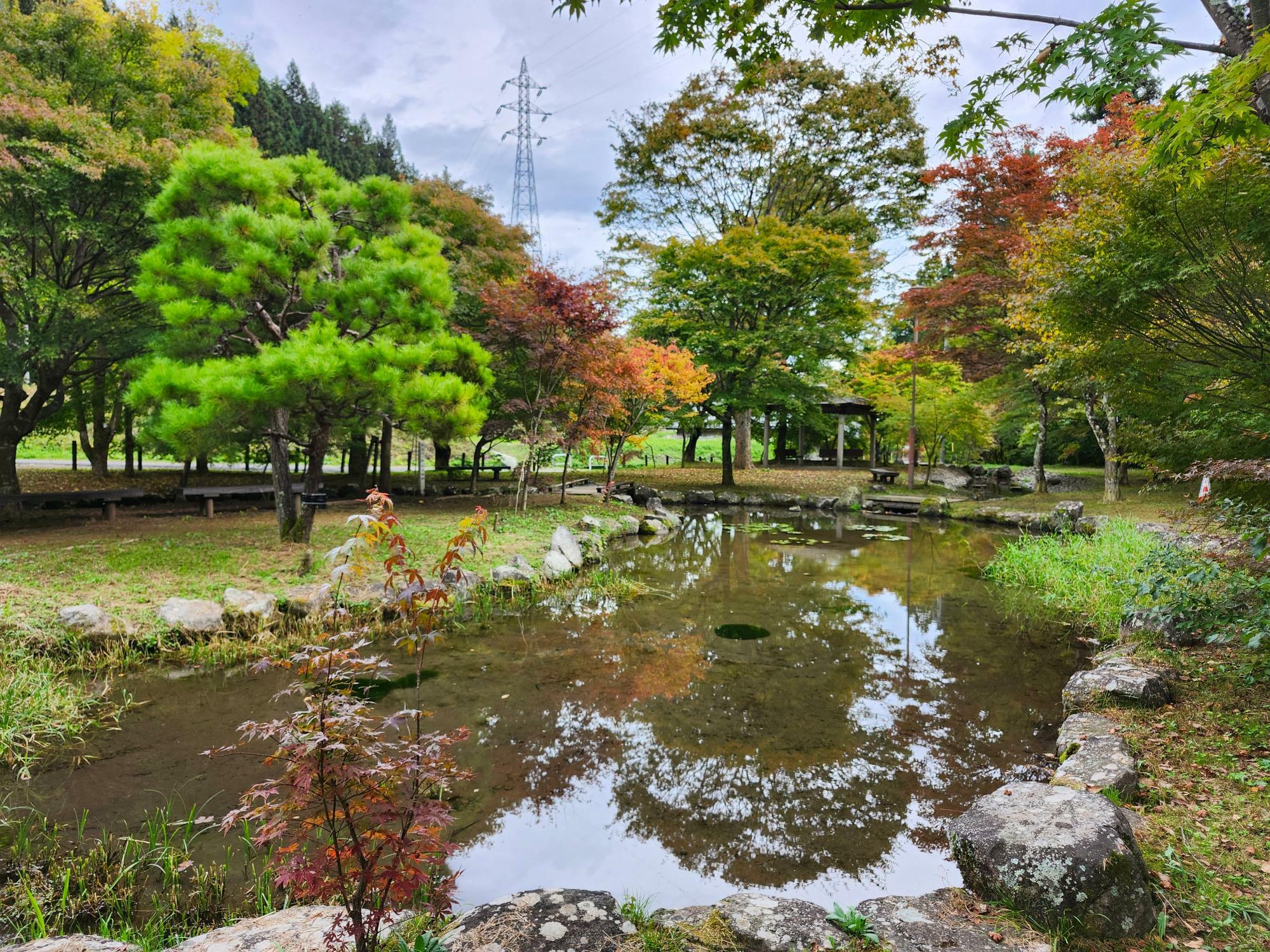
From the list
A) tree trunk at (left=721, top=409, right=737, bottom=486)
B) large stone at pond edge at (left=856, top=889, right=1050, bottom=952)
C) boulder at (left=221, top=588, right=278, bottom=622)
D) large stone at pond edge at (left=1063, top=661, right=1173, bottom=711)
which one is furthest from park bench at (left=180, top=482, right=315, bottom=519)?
tree trunk at (left=721, top=409, right=737, bottom=486)

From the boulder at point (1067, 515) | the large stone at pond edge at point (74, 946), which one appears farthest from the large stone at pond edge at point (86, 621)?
the boulder at point (1067, 515)

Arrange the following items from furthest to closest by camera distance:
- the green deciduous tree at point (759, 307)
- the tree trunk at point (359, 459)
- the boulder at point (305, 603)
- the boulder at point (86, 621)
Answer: the green deciduous tree at point (759, 307), the tree trunk at point (359, 459), the boulder at point (305, 603), the boulder at point (86, 621)

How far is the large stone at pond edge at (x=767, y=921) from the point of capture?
1880 millimetres

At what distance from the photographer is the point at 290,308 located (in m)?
7.20

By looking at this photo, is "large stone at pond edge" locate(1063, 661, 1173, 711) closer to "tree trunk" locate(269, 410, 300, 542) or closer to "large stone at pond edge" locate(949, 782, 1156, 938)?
"large stone at pond edge" locate(949, 782, 1156, 938)

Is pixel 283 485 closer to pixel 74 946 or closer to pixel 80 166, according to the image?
pixel 80 166

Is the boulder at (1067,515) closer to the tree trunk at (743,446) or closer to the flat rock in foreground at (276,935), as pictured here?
the tree trunk at (743,446)

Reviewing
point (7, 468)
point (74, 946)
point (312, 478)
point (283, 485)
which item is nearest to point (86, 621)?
point (312, 478)

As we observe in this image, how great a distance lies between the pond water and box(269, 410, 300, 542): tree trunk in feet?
9.32

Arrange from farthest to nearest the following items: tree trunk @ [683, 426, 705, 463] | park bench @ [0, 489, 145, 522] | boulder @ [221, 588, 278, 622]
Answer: tree trunk @ [683, 426, 705, 463] < park bench @ [0, 489, 145, 522] < boulder @ [221, 588, 278, 622]

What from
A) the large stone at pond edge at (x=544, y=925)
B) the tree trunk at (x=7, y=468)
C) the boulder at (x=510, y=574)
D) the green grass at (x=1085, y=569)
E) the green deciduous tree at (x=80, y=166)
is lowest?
the large stone at pond edge at (x=544, y=925)

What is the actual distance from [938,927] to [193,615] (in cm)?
560

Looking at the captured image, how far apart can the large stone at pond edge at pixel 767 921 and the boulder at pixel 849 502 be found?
1396 centimetres

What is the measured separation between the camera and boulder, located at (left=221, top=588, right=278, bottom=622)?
5.21m
